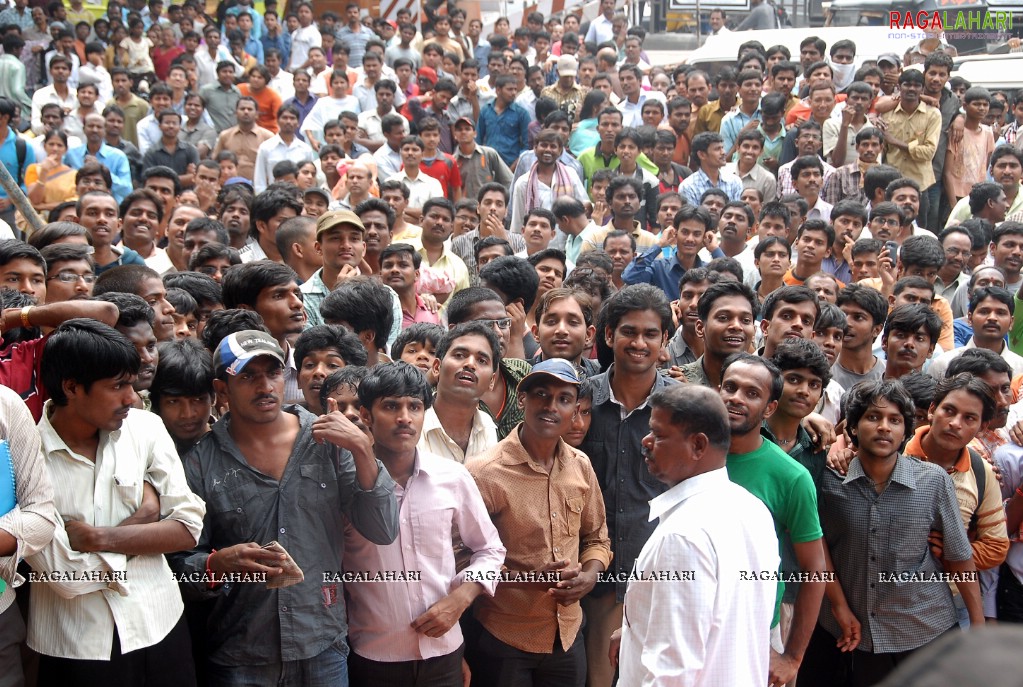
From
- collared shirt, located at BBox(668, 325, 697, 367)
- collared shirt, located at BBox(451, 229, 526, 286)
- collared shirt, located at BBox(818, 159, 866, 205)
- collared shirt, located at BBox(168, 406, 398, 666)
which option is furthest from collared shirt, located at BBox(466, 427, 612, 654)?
collared shirt, located at BBox(818, 159, 866, 205)

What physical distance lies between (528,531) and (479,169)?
23.0 feet

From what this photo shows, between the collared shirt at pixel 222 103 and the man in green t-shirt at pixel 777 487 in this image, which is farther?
the collared shirt at pixel 222 103

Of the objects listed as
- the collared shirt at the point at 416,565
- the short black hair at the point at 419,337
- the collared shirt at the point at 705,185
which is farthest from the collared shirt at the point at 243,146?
the collared shirt at the point at 416,565

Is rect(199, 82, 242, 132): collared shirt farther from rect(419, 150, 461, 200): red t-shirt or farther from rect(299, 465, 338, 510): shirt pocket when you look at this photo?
rect(299, 465, 338, 510): shirt pocket

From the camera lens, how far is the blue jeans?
3.36 meters

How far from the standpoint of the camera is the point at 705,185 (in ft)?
31.9

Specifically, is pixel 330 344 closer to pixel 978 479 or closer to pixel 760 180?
pixel 978 479

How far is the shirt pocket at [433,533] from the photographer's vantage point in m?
3.65

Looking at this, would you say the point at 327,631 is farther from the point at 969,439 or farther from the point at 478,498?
the point at 969,439

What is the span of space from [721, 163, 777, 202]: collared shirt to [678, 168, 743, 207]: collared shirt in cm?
12

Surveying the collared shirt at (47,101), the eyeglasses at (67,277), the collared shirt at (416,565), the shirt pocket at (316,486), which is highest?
the collared shirt at (47,101)

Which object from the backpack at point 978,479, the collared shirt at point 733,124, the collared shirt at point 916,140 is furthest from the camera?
the collared shirt at point 733,124

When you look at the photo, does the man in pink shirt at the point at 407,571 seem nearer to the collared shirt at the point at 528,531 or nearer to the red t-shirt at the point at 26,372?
the collared shirt at the point at 528,531

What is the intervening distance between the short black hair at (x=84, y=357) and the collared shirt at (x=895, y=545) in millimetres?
Result: 2680
